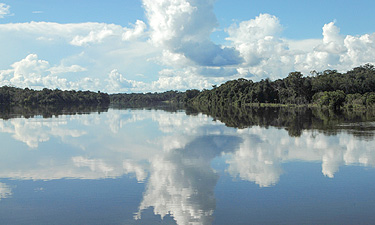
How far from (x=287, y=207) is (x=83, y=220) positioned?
6.06m

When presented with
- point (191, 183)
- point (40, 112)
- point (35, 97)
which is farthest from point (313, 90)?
point (35, 97)

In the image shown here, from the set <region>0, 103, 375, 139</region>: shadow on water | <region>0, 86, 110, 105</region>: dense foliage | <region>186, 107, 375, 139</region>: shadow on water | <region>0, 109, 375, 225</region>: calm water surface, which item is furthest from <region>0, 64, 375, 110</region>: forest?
<region>0, 109, 375, 225</region>: calm water surface

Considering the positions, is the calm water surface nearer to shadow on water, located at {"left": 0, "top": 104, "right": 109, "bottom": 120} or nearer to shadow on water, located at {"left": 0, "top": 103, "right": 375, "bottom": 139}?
shadow on water, located at {"left": 0, "top": 103, "right": 375, "bottom": 139}

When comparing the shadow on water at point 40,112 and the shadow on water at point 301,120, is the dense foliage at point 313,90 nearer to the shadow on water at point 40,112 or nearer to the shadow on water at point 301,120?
the shadow on water at point 301,120

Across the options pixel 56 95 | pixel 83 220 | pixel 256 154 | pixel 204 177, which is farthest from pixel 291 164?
pixel 56 95

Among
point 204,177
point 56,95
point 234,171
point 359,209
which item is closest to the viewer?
point 359,209

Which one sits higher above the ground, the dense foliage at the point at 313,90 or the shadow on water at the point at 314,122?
the dense foliage at the point at 313,90

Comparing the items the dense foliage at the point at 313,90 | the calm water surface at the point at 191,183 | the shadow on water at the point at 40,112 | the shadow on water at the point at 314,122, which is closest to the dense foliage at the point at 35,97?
the shadow on water at the point at 40,112

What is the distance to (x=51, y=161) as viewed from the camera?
17062mm

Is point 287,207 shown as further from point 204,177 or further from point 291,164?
point 291,164

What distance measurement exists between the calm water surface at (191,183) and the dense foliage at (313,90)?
180 ft

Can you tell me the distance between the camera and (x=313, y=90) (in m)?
94.2

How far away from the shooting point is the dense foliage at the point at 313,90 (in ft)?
237

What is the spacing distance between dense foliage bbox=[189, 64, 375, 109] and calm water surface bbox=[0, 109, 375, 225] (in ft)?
180
